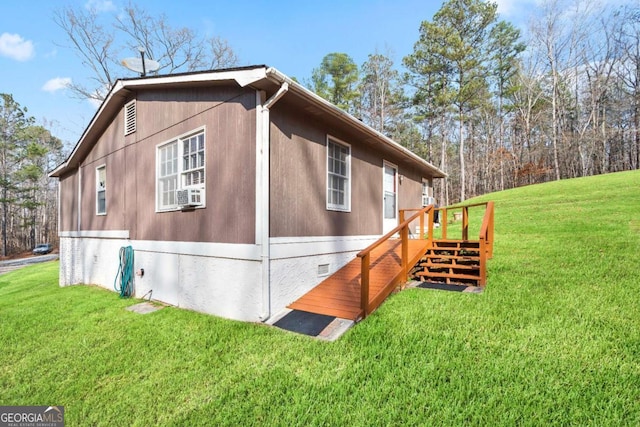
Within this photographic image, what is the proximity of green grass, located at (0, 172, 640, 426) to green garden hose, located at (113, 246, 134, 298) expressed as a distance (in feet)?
4.12

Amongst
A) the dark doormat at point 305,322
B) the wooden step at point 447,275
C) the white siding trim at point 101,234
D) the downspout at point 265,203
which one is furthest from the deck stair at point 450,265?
the white siding trim at point 101,234

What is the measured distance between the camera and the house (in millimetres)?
4469

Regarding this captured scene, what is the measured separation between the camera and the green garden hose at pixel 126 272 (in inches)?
256

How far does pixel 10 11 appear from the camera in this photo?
30.9ft

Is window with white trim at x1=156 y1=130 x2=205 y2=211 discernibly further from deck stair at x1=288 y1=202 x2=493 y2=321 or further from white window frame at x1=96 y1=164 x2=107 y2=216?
white window frame at x1=96 y1=164 x2=107 y2=216

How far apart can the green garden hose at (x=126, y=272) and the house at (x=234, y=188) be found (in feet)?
0.54

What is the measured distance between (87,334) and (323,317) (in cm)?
338

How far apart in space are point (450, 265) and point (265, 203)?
11.1ft

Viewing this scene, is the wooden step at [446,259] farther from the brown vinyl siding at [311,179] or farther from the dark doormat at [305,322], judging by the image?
the dark doormat at [305,322]

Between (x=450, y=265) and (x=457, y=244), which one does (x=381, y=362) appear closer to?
(x=450, y=265)

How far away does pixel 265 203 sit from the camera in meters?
4.34

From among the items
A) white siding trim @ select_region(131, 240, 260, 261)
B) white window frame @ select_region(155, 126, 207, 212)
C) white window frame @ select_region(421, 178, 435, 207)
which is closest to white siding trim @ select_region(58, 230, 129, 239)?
white siding trim @ select_region(131, 240, 260, 261)

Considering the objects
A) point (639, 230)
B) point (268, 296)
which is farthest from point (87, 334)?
point (639, 230)

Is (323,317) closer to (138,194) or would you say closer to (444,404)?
(444,404)
